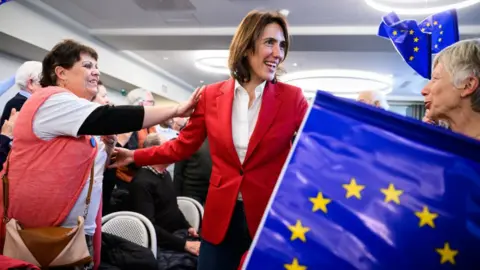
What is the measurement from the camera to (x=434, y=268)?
590 mm

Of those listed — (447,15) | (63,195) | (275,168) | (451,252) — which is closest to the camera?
(451,252)

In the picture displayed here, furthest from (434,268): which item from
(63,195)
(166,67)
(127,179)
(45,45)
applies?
(166,67)

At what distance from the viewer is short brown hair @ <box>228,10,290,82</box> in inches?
50.4

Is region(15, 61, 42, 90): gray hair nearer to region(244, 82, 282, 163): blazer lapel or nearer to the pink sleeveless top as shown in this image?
the pink sleeveless top

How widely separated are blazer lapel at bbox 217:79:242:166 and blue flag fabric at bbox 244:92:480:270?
21.1 inches

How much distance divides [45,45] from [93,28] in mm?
991

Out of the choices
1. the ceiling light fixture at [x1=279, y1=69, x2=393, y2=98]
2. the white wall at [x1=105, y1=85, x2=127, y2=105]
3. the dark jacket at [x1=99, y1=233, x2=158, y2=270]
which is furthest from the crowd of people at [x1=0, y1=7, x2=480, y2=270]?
the white wall at [x1=105, y1=85, x2=127, y2=105]

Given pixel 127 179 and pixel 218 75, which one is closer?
pixel 127 179

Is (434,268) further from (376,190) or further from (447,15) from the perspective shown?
(447,15)

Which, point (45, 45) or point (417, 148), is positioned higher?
point (45, 45)

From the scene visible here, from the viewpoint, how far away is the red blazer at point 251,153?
1.16 meters

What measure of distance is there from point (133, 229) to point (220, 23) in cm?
465

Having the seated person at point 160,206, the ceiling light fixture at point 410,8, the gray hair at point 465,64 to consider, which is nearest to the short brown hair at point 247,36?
the gray hair at point 465,64

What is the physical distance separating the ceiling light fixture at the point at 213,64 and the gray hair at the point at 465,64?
776cm
